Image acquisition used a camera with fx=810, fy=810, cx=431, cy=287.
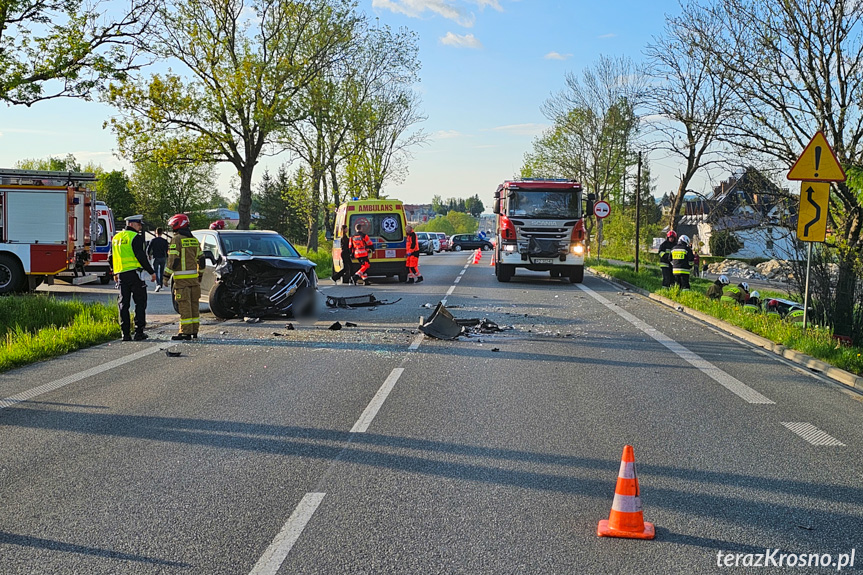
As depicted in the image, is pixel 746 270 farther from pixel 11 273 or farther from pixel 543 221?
pixel 11 273

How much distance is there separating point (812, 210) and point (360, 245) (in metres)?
14.5

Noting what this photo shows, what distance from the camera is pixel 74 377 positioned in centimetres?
920

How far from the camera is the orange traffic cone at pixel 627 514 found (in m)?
4.42

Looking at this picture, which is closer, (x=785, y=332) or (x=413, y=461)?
(x=413, y=461)

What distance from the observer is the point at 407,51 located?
4706 centimetres

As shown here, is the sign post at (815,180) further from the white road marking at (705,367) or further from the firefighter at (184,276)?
the firefighter at (184,276)

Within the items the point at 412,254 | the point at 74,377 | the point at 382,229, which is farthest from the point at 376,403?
the point at 412,254

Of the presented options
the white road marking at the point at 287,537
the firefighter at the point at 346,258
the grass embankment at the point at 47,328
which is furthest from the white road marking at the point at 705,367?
the firefighter at the point at 346,258

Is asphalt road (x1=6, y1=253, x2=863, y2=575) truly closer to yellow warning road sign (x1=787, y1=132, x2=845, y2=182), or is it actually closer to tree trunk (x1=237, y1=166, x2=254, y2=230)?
yellow warning road sign (x1=787, y1=132, x2=845, y2=182)

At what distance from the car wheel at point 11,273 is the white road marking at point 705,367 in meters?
14.9

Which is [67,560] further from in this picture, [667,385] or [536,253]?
[536,253]

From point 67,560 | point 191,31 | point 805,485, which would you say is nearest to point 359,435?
point 67,560
